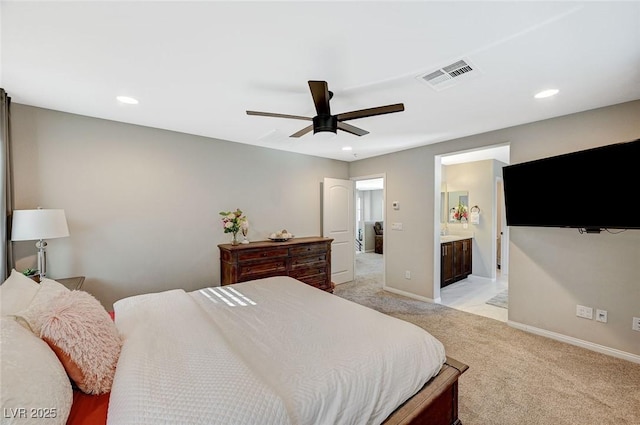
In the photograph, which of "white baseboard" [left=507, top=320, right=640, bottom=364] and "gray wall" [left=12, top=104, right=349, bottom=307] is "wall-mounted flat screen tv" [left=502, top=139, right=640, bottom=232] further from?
"gray wall" [left=12, top=104, right=349, bottom=307]

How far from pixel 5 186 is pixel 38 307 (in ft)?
6.08

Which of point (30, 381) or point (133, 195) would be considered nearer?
point (30, 381)

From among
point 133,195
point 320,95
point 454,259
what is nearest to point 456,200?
point 454,259

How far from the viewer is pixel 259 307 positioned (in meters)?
2.00

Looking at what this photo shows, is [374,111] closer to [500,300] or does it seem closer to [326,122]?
[326,122]

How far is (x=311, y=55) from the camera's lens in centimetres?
179

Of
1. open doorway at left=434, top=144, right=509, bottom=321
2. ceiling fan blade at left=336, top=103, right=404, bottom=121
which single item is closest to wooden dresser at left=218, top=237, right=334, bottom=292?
open doorway at left=434, top=144, right=509, bottom=321

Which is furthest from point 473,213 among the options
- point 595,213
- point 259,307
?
point 259,307

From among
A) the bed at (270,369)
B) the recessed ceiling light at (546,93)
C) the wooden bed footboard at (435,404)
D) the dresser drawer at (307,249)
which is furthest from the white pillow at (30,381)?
the recessed ceiling light at (546,93)

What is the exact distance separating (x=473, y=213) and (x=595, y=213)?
341cm

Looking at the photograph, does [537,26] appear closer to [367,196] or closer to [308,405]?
[308,405]

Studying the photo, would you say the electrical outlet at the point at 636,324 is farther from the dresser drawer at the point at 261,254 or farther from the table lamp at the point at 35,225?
the table lamp at the point at 35,225

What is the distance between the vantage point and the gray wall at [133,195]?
2.73 metres

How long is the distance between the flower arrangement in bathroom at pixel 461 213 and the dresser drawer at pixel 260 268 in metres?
4.26
